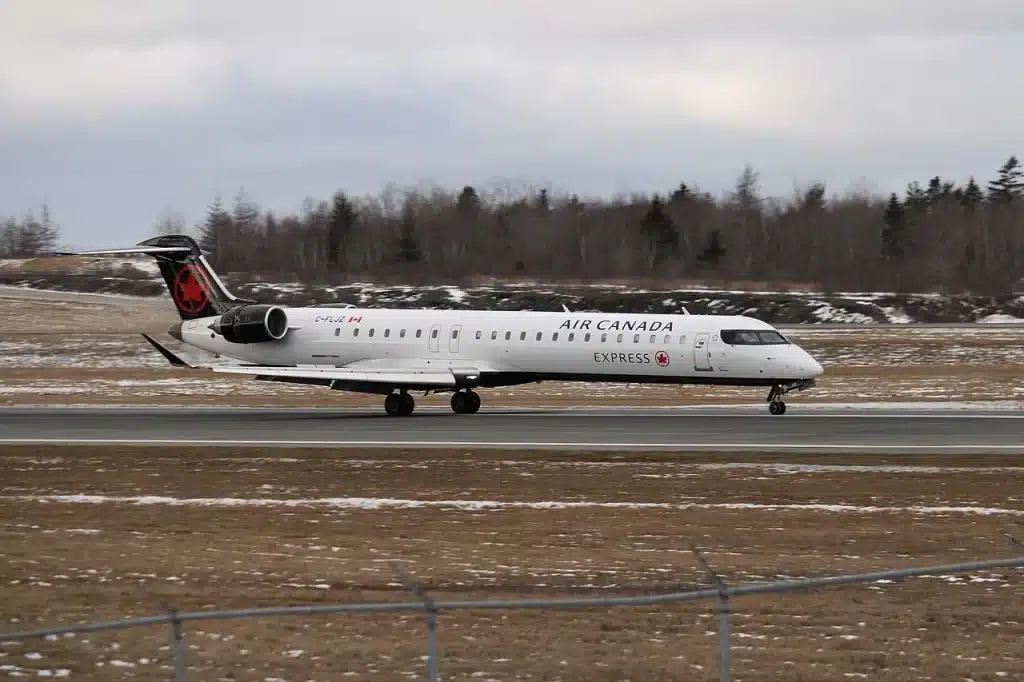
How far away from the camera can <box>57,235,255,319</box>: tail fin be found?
44641mm

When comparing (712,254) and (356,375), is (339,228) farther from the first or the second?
(356,375)

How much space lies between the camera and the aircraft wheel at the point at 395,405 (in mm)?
40312

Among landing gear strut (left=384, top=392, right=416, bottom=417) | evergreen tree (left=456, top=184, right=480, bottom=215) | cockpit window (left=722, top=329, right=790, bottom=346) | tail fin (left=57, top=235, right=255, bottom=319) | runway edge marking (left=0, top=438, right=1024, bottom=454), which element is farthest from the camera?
evergreen tree (left=456, top=184, right=480, bottom=215)

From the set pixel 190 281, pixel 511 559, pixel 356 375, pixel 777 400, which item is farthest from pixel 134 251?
pixel 511 559

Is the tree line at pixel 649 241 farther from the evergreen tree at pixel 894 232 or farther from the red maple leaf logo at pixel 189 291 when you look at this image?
the red maple leaf logo at pixel 189 291

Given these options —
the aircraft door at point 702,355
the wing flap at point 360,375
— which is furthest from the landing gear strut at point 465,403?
the aircraft door at point 702,355

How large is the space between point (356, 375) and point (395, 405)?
1.89 meters

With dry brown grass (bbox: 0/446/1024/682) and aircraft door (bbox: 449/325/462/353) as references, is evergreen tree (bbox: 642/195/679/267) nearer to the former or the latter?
aircraft door (bbox: 449/325/462/353)

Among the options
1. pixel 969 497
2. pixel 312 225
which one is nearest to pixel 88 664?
pixel 969 497

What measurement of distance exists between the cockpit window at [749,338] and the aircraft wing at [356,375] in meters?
7.14

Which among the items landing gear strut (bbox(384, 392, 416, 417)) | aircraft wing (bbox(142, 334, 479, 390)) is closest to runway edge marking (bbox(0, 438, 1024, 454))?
aircraft wing (bbox(142, 334, 479, 390))

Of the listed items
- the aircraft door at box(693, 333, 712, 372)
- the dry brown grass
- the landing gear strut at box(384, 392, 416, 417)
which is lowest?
the landing gear strut at box(384, 392, 416, 417)

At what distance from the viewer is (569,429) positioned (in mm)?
33562

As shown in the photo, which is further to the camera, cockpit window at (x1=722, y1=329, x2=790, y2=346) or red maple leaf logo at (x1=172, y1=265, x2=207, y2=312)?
red maple leaf logo at (x1=172, y1=265, x2=207, y2=312)
